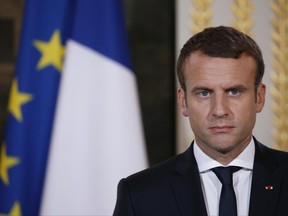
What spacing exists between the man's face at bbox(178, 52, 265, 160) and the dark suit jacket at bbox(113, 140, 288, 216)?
0.22ft

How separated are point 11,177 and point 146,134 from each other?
0.54 m

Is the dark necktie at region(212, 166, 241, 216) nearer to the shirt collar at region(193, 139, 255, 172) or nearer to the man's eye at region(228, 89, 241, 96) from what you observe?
the shirt collar at region(193, 139, 255, 172)

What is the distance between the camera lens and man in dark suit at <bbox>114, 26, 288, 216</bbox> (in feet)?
3.61

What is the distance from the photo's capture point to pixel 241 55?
1113mm

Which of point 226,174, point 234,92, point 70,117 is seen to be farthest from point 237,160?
point 70,117

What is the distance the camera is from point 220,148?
110cm

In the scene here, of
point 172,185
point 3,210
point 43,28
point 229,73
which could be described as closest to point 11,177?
point 3,210

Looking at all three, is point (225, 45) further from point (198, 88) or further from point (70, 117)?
point (70, 117)

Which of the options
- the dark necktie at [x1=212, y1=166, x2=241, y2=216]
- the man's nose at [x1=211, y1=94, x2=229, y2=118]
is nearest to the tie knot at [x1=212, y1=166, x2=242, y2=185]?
the dark necktie at [x1=212, y1=166, x2=241, y2=216]

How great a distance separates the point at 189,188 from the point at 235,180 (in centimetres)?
10

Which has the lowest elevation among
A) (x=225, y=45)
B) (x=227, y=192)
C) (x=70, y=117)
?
(x=227, y=192)

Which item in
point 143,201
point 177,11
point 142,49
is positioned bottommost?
point 143,201

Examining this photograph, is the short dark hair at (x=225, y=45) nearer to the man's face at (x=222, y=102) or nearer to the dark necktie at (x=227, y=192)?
the man's face at (x=222, y=102)

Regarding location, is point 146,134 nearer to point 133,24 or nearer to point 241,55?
point 133,24
